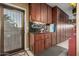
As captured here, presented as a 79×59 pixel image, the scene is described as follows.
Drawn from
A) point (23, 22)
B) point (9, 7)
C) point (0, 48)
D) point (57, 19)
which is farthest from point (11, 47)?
point (57, 19)

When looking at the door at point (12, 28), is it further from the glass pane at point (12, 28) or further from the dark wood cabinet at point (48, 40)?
the dark wood cabinet at point (48, 40)

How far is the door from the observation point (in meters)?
1.50

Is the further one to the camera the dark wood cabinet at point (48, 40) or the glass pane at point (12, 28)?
the dark wood cabinet at point (48, 40)

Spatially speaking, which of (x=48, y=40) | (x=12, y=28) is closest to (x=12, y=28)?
(x=12, y=28)

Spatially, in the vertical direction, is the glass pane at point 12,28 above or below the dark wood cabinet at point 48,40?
above

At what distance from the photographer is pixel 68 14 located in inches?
61.5

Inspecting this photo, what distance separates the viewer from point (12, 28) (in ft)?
5.16

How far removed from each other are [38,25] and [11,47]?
3.56 feet

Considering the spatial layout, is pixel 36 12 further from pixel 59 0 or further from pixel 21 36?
pixel 59 0

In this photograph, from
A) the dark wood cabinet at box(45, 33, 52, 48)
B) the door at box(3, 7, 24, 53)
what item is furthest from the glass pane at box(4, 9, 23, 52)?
the dark wood cabinet at box(45, 33, 52, 48)

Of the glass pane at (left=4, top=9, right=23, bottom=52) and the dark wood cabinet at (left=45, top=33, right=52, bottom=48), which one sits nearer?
the glass pane at (left=4, top=9, right=23, bottom=52)

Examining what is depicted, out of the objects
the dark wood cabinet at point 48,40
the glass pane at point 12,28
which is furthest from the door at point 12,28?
the dark wood cabinet at point 48,40

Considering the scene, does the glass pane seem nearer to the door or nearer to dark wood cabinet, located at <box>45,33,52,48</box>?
the door

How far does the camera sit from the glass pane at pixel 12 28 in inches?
59.3
